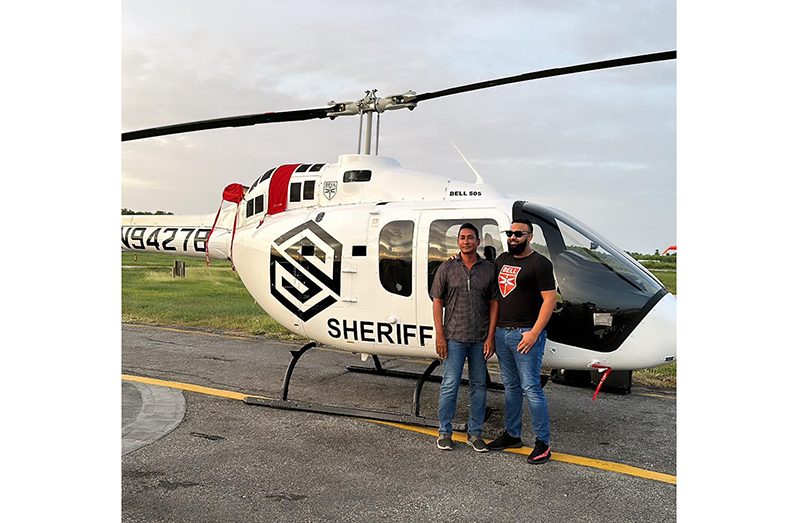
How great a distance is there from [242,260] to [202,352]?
8.93 feet

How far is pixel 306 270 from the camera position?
5.59 m

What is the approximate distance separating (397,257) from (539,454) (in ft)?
6.44

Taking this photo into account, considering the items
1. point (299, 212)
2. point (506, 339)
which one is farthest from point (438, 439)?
point (299, 212)

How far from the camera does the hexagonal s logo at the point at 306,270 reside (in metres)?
5.45

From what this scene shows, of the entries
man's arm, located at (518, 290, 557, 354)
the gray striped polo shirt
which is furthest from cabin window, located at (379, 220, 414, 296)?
man's arm, located at (518, 290, 557, 354)

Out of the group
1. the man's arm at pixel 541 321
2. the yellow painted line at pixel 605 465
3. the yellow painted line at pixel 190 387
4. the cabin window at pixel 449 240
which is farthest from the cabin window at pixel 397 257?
the yellow painted line at pixel 190 387

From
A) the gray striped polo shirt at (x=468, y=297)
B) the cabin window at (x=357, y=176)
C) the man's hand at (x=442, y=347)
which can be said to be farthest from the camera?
the cabin window at (x=357, y=176)

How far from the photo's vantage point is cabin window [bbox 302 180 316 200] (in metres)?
5.91

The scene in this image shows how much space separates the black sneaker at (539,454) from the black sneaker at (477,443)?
34 centimetres

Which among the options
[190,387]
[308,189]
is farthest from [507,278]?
[190,387]

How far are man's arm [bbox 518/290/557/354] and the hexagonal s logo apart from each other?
1.90m

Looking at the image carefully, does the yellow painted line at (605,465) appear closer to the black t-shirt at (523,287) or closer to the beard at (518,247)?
the black t-shirt at (523,287)

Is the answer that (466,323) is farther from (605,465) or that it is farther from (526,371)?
(605,465)
